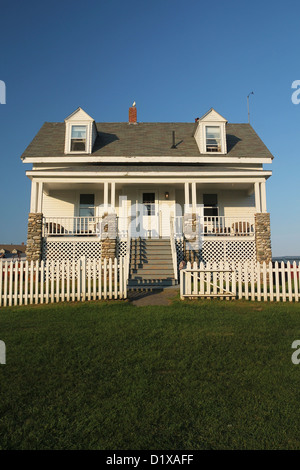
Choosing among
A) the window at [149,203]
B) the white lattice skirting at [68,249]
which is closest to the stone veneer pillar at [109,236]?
the white lattice skirting at [68,249]

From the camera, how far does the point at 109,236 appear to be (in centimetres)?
1415

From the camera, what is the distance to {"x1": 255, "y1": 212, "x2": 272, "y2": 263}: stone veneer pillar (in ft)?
47.1

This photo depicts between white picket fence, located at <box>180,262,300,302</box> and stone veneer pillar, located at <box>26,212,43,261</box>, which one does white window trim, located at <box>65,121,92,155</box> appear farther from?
white picket fence, located at <box>180,262,300,302</box>

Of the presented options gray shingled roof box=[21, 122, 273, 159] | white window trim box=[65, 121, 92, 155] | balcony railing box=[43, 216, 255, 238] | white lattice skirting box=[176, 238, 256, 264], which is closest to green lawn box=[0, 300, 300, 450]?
white lattice skirting box=[176, 238, 256, 264]

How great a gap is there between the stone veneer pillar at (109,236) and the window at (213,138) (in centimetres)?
740

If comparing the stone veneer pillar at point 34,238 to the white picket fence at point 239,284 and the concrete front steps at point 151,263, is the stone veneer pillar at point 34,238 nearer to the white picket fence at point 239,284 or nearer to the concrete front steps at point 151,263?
the concrete front steps at point 151,263

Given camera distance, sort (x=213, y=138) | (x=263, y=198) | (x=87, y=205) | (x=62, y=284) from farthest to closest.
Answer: (x=87, y=205), (x=213, y=138), (x=263, y=198), (x=62, y=284)

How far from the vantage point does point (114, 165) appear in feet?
54.0

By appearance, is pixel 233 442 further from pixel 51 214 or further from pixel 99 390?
pixel 51 214

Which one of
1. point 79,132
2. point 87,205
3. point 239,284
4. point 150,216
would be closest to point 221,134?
point 150,216

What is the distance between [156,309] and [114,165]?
431 inches

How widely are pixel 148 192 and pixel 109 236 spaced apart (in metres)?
4.66

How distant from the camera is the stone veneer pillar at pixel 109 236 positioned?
14.1 meters

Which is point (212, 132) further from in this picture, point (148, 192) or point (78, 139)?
point (78, 139)
